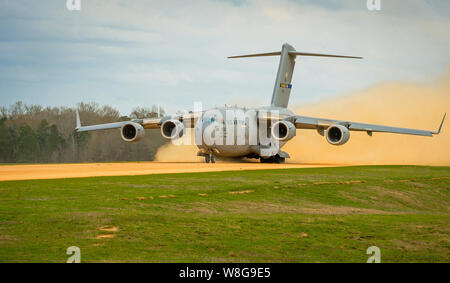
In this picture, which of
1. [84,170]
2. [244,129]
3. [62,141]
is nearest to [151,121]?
[244,129]

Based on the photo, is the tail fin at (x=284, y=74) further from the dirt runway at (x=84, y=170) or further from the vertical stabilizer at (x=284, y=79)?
the dirt runway at (x=84, y=170)

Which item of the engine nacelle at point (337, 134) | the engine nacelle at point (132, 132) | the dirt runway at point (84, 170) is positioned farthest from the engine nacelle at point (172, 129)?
the engine nacelle at point (337, 134)

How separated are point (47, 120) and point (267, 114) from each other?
3398cm

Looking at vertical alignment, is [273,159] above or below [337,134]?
below

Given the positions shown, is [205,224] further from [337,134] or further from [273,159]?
[273,159]

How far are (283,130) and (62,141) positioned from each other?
1221 inches

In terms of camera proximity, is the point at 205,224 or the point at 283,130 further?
the point at 283,130

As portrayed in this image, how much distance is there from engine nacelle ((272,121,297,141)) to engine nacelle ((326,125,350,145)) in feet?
7.24

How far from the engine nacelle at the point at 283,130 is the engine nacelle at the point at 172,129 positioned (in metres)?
5.91

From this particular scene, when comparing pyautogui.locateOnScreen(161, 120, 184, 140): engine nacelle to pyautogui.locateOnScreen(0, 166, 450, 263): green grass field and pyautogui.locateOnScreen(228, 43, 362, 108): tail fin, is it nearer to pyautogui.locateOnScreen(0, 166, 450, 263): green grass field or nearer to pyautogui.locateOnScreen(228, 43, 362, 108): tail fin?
pyautogui.locateOnScreen(228, 43, 362, 108): tail fin

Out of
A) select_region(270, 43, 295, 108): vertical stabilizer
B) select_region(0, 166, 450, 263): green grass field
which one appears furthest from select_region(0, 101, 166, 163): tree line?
select_region(0, 166, 450, 263): green grass field

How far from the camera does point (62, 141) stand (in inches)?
2391
